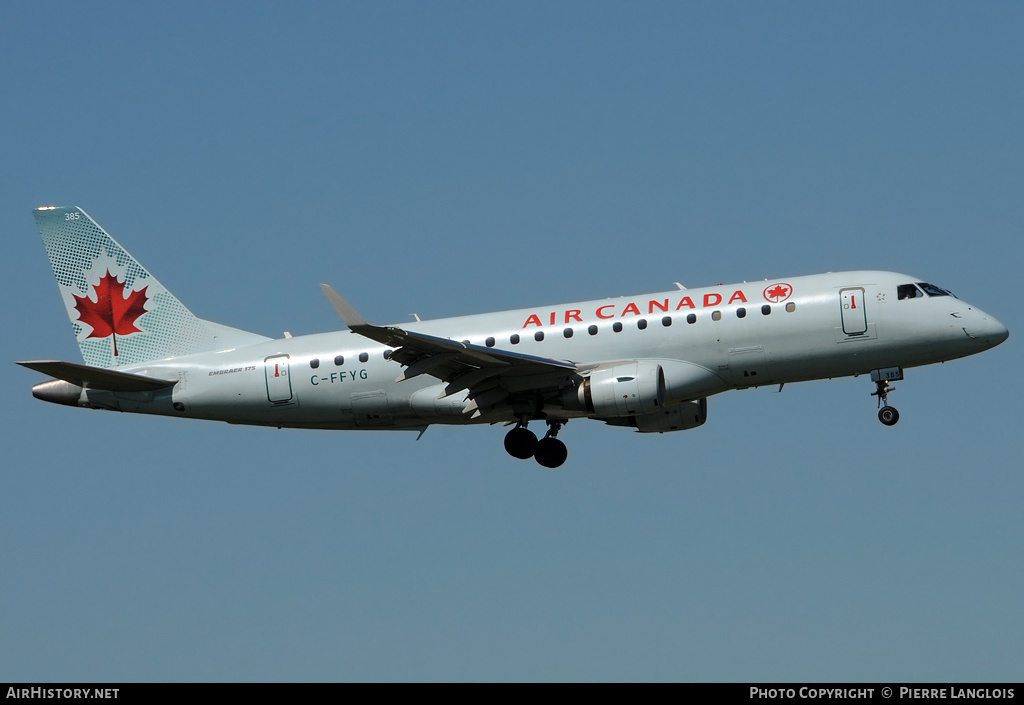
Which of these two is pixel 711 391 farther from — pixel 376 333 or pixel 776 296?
pixel 376 333

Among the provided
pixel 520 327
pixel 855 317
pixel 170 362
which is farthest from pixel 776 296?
pixel 170 362

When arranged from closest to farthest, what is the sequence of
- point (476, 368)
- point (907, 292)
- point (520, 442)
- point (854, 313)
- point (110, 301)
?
point (854, 313) → point (907, 292) → point (476, 368) → point (520, 442) → point (110, 301)

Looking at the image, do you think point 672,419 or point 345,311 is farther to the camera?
point 672,419

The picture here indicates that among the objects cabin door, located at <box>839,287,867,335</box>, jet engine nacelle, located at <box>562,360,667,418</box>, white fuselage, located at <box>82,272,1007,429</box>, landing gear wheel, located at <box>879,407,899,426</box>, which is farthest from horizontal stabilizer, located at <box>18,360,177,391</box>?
landing gear wheel, located at <box>879,407,899,426</box>

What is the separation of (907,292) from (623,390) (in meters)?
8.15

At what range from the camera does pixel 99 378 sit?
1641 inches

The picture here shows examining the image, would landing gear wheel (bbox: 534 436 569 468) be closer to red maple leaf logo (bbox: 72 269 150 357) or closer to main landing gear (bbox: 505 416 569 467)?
main landing gear (bbox: 505 416 569 467)

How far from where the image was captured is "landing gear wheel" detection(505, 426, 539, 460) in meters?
41.0

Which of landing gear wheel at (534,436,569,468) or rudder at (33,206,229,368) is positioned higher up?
rudder at (33,206,229,368)

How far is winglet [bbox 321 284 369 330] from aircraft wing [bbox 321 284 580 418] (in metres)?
0.64

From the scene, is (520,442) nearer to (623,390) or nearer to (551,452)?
(551,452)

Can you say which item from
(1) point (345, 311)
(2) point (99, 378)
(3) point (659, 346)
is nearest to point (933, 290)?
(3) point (659, 346)
